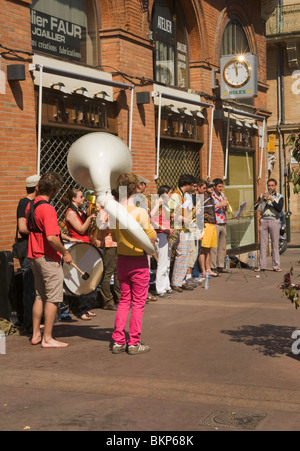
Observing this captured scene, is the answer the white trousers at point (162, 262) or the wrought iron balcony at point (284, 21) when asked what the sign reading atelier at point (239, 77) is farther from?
the wrought iron balcony at point (284, 21)

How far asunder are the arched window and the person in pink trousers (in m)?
11.3

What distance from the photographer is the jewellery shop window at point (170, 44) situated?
1496 centimetres

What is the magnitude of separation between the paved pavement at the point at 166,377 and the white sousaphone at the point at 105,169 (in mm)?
1297

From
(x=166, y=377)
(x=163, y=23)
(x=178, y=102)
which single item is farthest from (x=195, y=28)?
(x=166, y=377)

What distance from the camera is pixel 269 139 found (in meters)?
23.8

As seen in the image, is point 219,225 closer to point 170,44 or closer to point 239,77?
point 239,77

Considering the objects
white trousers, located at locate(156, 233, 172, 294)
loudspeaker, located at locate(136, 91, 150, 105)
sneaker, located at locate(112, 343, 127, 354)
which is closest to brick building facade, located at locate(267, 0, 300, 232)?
loudspeaker, located at locate(136, 91, 150, 105)

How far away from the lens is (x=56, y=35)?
459 inches

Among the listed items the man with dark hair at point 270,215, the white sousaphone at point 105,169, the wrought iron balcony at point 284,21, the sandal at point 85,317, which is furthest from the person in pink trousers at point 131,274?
the wrought iron balcony at point 284,21

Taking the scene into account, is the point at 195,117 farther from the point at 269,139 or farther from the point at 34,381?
the point at 34,381

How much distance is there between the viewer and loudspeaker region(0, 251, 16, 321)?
8789 millimetres

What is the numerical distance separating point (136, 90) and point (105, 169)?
5917mm
